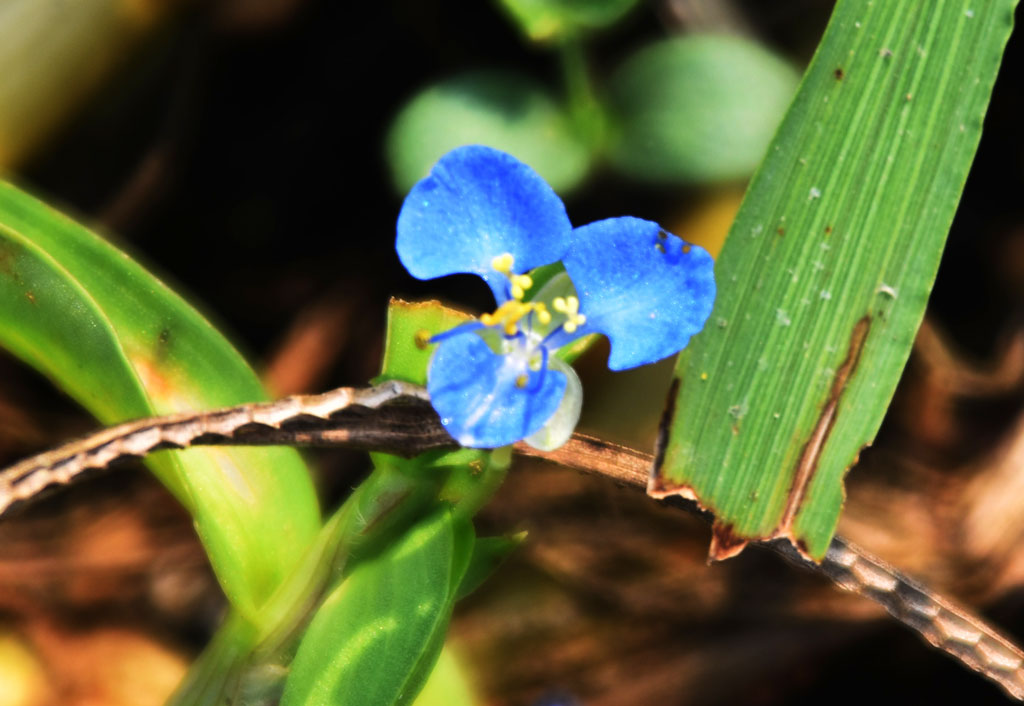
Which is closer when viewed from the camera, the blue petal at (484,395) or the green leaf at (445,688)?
the blue petal at (484,395)

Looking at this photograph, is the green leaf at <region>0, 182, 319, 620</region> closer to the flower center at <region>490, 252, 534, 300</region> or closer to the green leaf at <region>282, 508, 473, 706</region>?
the green leaf at <region>282, 508, 473, 706</region>

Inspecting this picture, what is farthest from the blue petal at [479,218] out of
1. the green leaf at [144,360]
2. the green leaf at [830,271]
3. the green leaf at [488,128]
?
the green leaf at [488,128]

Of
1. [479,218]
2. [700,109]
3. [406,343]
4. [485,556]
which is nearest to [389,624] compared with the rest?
[485,556]

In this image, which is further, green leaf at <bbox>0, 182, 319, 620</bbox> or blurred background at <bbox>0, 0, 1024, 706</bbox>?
blurred background at <bbox>0, 0, 1024, 706</bbox>

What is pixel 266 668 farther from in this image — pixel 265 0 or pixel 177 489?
pixel 265 0

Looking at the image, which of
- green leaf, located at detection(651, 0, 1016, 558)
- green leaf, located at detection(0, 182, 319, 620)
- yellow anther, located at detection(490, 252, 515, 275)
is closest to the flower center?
yellow anther, located at detection(490, 252, 515, 275)

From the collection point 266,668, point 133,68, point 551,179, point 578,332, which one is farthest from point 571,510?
point 133,68

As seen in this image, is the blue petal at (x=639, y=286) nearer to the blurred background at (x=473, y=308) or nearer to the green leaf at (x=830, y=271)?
the green leaf at (x=830, y=271)
